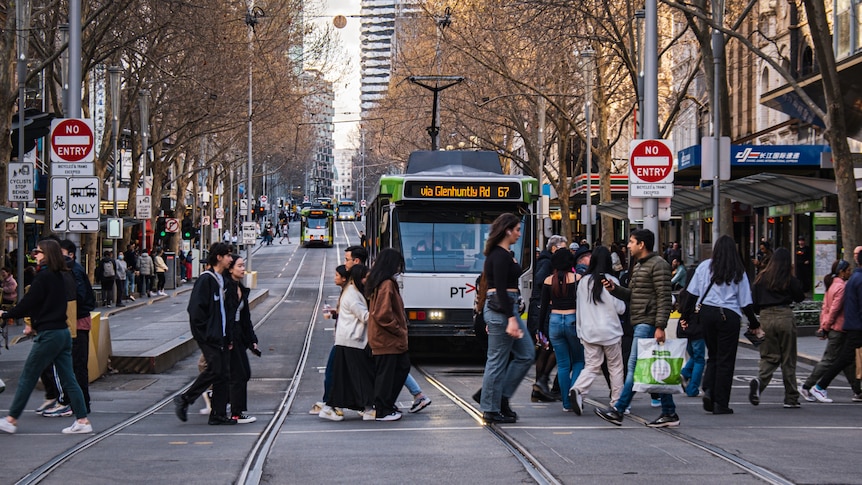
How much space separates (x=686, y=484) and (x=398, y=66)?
2069 inches

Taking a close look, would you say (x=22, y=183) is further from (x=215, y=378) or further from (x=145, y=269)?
(x=145, y=269)

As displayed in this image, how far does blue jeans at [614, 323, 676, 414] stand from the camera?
10.7 metres

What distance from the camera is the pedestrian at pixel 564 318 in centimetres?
1184

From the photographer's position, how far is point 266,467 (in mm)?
8523

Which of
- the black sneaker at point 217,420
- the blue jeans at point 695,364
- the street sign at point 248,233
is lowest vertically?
the black sneaker at point 217,420

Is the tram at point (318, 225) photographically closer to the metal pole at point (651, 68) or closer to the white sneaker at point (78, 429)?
the metal pole at point (651, 68)

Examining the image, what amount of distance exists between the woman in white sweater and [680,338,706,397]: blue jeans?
142 centimetres

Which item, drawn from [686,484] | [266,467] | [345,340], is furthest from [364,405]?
[686,484]

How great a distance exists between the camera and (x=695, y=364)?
43.2 feet

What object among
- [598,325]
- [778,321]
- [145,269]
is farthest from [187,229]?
[598,325]

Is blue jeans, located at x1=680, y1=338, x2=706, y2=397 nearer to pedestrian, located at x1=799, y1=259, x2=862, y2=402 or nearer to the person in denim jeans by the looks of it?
pedestrian, located at x1=799, y1=259, x2=862, y2=402

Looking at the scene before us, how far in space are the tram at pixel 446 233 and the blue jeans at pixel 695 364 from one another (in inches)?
187

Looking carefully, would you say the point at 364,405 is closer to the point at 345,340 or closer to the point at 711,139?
the point at 345,340

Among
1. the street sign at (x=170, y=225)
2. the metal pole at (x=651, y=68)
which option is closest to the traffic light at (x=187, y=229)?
the street sign at (x=170, y=225)
